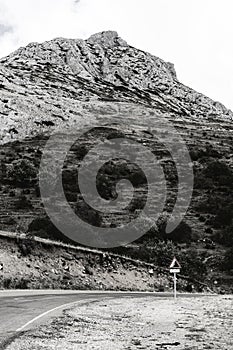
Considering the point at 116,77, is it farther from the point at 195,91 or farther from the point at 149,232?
the point at 149,232

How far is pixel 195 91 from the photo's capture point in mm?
131500

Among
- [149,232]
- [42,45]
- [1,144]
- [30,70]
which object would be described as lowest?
Answer: [149,232]

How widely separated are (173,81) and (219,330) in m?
120

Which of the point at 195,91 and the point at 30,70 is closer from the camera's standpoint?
the point at 30,70

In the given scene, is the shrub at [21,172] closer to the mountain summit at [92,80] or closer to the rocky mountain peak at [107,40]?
the mountain summit at [92,80]

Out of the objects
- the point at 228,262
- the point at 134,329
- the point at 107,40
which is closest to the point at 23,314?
the point at 134,329

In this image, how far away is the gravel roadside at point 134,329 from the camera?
11.2 m

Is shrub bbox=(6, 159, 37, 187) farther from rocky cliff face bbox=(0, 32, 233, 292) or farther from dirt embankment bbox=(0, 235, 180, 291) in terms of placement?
dirt embankment bbox=(0, 235, 180, 291)

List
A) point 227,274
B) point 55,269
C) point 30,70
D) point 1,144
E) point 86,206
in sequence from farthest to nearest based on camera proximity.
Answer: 1. point 30,70
2. point 1,144
3. point 86,206
4. point 227,274
5. point 55,269

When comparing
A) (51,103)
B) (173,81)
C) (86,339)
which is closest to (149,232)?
(86,339)

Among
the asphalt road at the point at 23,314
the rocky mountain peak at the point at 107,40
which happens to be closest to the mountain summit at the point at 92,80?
the rocky mountain peak at the point at 107,40

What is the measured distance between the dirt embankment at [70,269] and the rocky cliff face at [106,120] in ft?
14.9

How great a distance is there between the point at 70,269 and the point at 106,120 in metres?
54.4

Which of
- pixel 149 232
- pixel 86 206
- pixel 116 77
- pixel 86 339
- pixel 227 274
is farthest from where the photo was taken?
pixel 116 77
